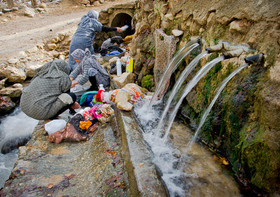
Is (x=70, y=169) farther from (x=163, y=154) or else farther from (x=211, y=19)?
(x=211, y=19)

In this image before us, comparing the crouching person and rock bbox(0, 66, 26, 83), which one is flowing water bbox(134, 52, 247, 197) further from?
rock bbox(0, 66, 26, 83)

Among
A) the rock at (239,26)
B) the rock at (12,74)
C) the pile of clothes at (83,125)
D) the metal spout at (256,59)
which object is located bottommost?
the rock at (12,74)

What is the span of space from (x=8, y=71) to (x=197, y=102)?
6.81m

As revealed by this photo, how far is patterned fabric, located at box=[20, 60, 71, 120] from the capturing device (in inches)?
153

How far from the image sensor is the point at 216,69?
2977mm

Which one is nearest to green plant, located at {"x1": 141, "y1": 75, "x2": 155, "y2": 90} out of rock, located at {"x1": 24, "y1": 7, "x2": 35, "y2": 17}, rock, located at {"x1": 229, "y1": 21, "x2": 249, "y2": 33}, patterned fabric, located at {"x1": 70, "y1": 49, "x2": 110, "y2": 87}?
patterned fabric, located at {"x1": 70, "y1": 49, "x2": 110, "y2": 87}

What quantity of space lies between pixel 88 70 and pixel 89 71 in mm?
41

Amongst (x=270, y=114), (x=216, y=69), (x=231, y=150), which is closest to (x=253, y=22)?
(x=216, y=69)

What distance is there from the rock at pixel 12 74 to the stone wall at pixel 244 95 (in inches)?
246

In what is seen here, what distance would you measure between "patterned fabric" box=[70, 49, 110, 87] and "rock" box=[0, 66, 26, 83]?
3071 mm

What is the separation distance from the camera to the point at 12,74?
23.0 feet

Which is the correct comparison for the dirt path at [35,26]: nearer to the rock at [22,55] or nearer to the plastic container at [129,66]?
the rock at [22,55]

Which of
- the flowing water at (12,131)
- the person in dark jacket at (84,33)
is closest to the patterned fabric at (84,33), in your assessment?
the person in dark jacket at (84,33)

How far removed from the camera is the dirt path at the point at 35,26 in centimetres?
886
